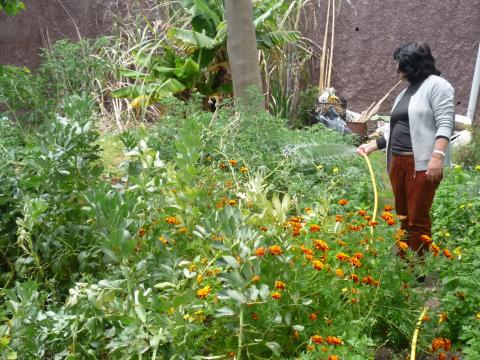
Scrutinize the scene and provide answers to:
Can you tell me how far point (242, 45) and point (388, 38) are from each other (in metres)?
4.75

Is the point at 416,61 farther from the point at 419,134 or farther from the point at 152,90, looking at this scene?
the point at 152,90

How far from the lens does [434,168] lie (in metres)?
4.28

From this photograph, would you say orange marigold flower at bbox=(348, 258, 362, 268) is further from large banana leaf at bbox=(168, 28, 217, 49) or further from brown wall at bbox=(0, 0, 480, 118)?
brown wall at bbox=(0, 0, 480, 118)

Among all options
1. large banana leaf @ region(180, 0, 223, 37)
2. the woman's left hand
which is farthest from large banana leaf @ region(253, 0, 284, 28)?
the woman's left hand

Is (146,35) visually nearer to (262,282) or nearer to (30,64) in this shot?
(30,64)

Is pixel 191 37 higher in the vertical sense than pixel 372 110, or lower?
higher

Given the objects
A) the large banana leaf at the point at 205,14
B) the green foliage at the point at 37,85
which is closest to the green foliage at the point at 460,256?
the green foliage at the point at 37,85

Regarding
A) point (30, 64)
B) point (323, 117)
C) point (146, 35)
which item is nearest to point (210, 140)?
point (323, 117)

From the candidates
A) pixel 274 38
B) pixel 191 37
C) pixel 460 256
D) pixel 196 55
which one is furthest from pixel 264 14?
pixel 460 256

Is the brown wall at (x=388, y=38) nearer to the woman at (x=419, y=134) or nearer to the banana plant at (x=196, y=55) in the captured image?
the banana plant at (x=196, y=55)

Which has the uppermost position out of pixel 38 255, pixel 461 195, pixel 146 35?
pixel 146 35

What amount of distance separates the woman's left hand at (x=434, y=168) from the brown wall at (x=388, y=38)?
20.5 feet

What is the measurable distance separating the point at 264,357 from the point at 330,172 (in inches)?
119

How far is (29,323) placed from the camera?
231 centimetres
